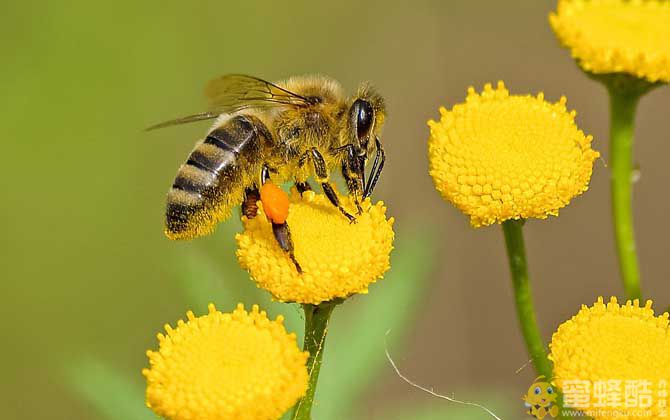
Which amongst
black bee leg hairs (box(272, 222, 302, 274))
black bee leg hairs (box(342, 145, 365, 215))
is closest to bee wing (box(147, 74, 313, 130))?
black bee leg hairs (box(342, 145, 365, 215))

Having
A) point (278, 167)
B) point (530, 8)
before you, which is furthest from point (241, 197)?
point (530, 8)

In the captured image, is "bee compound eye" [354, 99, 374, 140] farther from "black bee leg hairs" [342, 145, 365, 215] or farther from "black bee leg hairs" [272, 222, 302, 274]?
"black bee leg hairs" [272, 222, 302, 274]

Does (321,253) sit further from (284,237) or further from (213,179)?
(213,179)

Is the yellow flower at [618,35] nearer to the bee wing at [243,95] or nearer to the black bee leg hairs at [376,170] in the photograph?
the black bee leg hairs at [376,170]

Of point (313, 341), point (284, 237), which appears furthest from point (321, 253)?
point (313, 341)

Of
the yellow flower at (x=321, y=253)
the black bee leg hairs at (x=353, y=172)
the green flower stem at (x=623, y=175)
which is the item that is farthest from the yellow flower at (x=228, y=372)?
the green flower stem at (x=623, y=175)

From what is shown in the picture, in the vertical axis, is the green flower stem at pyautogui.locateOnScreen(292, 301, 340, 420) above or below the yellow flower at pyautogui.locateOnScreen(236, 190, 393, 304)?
below

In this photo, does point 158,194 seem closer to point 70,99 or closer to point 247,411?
point 70,99
